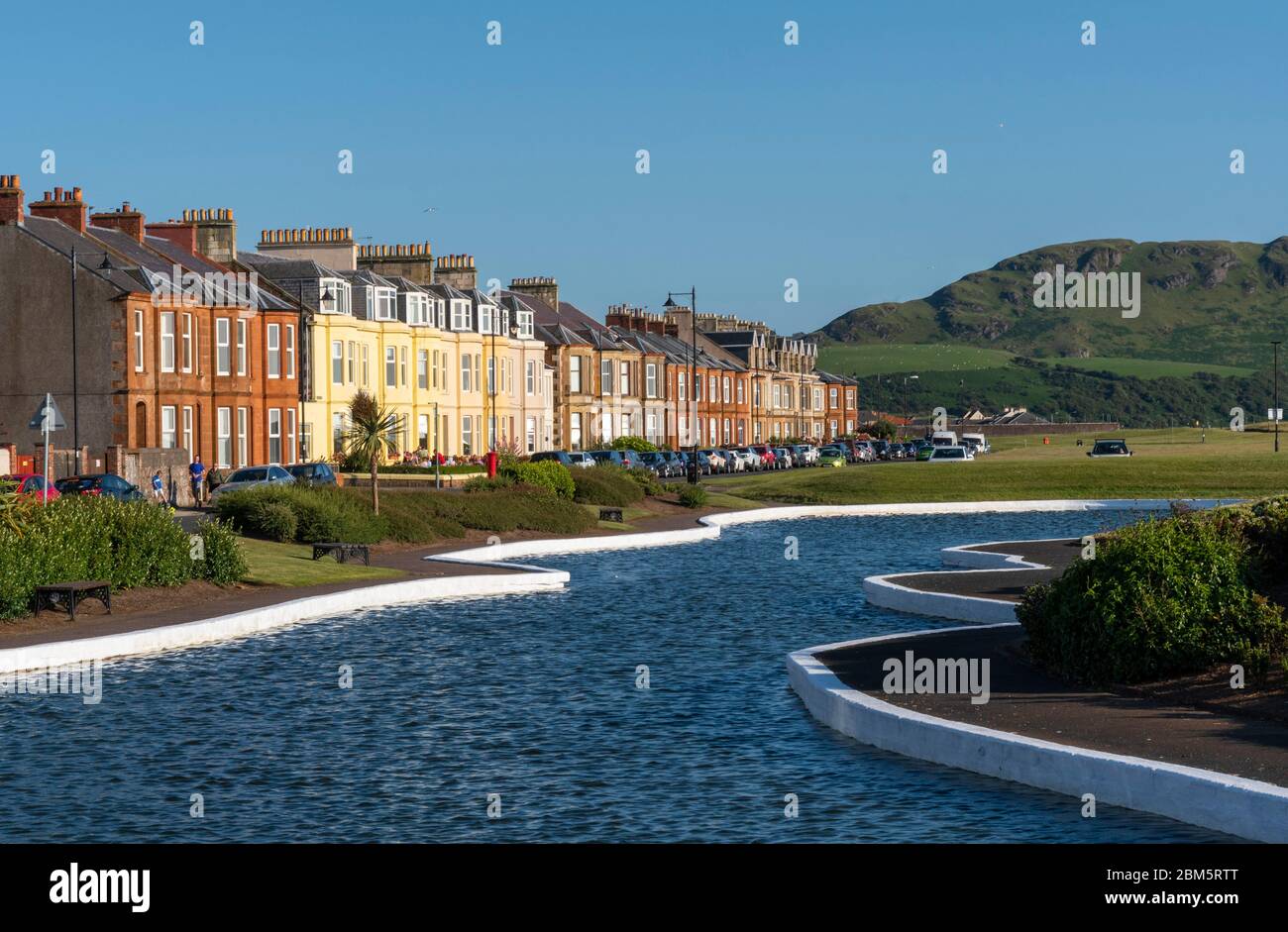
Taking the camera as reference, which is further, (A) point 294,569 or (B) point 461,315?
(B) point 461,315

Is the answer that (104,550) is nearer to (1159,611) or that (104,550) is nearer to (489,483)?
(1159,611)

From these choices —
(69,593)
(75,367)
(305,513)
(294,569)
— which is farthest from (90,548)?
Answer: (75,367)

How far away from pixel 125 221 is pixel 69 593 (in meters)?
45.9

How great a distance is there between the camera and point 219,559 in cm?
3322

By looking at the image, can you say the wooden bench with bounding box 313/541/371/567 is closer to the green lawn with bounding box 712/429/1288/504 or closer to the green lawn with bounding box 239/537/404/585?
the green lawn with bounding box 239/537/404/585

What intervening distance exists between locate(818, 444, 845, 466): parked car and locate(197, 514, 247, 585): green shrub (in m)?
81.4

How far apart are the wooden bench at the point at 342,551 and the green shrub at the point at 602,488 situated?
68.7ft

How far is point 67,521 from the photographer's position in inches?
1193

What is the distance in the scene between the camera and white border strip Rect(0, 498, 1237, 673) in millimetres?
24844

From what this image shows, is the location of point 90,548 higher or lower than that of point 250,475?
lower

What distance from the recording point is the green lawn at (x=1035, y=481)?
73812 millimetres

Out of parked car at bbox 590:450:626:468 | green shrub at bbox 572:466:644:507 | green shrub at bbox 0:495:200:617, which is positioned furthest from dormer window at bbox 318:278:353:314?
green shrub at bbox 0:495:200:617
